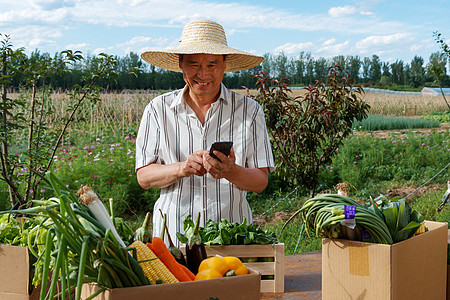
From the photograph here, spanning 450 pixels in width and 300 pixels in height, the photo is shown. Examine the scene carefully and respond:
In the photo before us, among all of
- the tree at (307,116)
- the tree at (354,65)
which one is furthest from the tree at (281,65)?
the tree at (307,116)

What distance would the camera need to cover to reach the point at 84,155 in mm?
7496

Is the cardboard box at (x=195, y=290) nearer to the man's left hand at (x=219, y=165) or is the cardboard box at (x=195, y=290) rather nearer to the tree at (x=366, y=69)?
the man's left hand at (x=219, y=165)

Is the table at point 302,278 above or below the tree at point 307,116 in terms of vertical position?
below

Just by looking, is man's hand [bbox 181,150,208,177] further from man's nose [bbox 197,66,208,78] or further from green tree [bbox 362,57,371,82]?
green tree [bbox 362,57,371,82]

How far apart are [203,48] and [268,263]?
1.06m

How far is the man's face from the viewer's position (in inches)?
88.3

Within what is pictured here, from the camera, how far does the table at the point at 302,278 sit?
1679 millimetres

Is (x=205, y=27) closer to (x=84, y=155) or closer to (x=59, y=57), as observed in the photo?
(x=59, y=57)

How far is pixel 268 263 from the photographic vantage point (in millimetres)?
1721

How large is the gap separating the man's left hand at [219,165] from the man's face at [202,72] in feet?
1.39

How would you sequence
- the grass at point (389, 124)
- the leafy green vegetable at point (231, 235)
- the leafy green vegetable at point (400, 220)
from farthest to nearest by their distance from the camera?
the grass at point (389, 124), the leafy green vegetable at point (231, 235), the leafy green vegetable at point (400, 220)

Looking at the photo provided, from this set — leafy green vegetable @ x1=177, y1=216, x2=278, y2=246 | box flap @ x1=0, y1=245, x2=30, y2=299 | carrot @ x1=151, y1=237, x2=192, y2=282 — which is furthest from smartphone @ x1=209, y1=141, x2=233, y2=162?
box flap @ x1=0, y1=245, x2=30, y2=299

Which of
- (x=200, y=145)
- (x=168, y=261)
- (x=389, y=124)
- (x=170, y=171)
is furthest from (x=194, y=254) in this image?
(x=389, y=124)

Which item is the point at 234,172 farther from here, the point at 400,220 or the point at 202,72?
the point at 400,220
